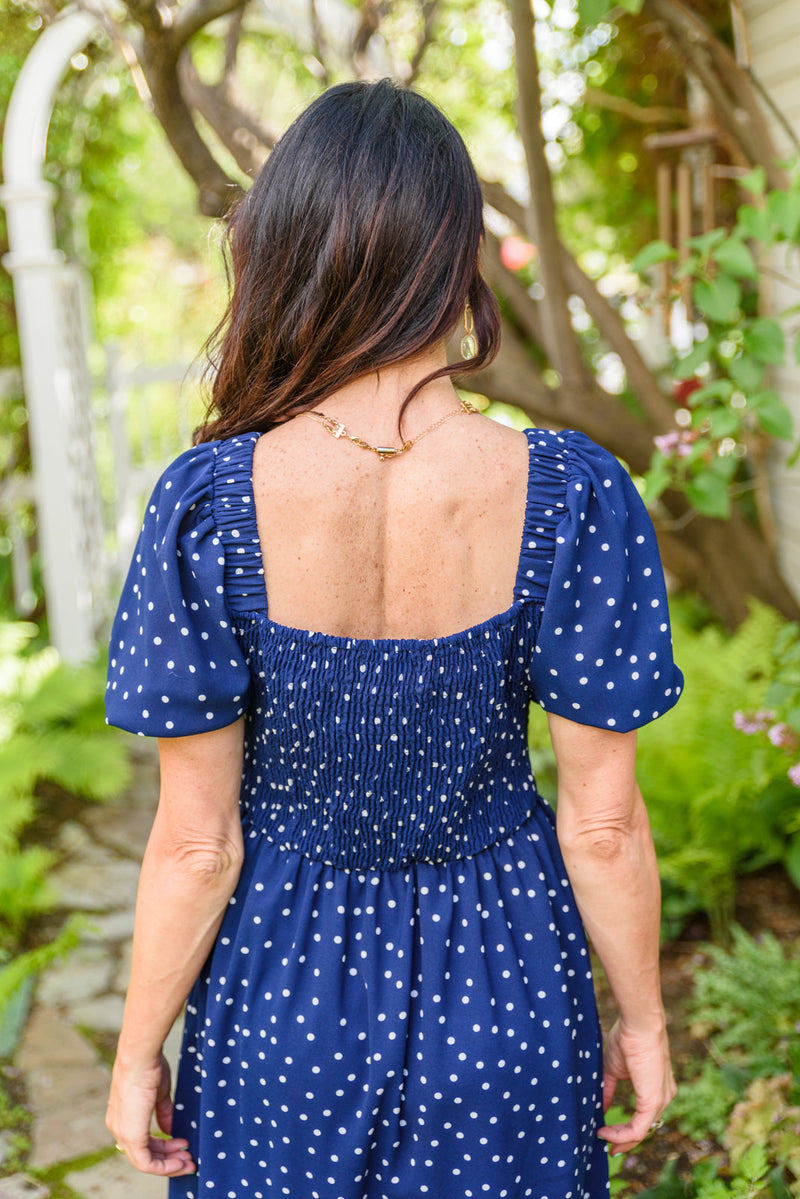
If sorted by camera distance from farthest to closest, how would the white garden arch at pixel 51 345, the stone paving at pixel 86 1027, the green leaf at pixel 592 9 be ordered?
the white garden arch at pixel 51 345, the stone paving at pixel 86 1027, the green leaf at pixel 592 9

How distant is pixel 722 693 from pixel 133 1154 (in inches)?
96.4

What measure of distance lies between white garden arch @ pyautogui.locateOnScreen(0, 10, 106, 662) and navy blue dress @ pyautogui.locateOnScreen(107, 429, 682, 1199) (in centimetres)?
378

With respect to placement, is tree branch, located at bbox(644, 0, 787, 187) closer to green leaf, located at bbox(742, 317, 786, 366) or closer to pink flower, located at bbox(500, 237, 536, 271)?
green leaf, located at bbox(742, 317, 786, 366)

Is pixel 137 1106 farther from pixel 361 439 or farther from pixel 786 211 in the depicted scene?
pixel 786 211

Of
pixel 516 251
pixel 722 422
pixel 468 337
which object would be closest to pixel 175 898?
pixel 468 337

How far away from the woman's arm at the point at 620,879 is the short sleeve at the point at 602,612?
49mm

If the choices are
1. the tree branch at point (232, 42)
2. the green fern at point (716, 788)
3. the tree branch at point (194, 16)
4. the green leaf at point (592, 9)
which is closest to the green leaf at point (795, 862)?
the green fern at point (716, 788)

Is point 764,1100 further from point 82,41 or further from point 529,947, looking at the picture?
point 82,41

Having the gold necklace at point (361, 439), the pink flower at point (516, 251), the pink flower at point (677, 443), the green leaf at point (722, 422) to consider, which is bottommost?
the pink flower at point (677, 443)

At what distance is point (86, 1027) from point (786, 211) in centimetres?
A: 265

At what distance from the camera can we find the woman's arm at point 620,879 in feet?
3.91

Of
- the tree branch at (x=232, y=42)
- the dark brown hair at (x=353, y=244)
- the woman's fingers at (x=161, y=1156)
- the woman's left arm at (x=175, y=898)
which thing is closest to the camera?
the dark brown hair at (x=353, y=244)

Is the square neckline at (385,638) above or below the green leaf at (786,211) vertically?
below

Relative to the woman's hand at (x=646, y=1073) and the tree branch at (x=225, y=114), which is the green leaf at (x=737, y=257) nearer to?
the woman's hand at (x=646, y=1073)
